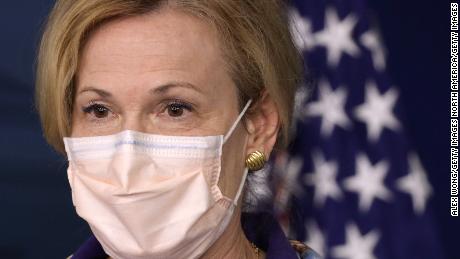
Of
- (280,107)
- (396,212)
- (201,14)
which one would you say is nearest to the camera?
(201,14)

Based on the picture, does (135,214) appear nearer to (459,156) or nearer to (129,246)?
(129,246)

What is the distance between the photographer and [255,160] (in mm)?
2588

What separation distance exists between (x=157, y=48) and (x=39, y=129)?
1202 mm

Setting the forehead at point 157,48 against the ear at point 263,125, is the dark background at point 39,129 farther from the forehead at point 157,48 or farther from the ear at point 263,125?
the forehead at point 157,48

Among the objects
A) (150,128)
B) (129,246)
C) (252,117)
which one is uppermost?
(252,117)

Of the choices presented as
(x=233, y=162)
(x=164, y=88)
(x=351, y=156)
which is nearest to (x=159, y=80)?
(x=164, y=88)

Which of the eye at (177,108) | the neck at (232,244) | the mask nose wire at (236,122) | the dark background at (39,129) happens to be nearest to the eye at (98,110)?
the eye at (177,108)

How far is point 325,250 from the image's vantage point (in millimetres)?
3318

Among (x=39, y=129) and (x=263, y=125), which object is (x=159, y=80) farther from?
(x=39, y=129)

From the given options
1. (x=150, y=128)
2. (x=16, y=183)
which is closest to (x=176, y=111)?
Answer: (x=150, y=128)

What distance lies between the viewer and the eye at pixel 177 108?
2.39 metres

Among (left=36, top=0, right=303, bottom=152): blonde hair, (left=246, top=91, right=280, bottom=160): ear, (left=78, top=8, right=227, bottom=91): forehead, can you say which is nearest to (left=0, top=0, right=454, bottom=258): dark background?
(left=36, top=0, right=303, bottom=152): blonde hair

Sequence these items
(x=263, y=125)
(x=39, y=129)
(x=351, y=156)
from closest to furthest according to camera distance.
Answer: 1. (x=263, y=125)
2. (x=351, y=156)
3. (x=39, y=129)

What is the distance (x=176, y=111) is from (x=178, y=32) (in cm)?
21
